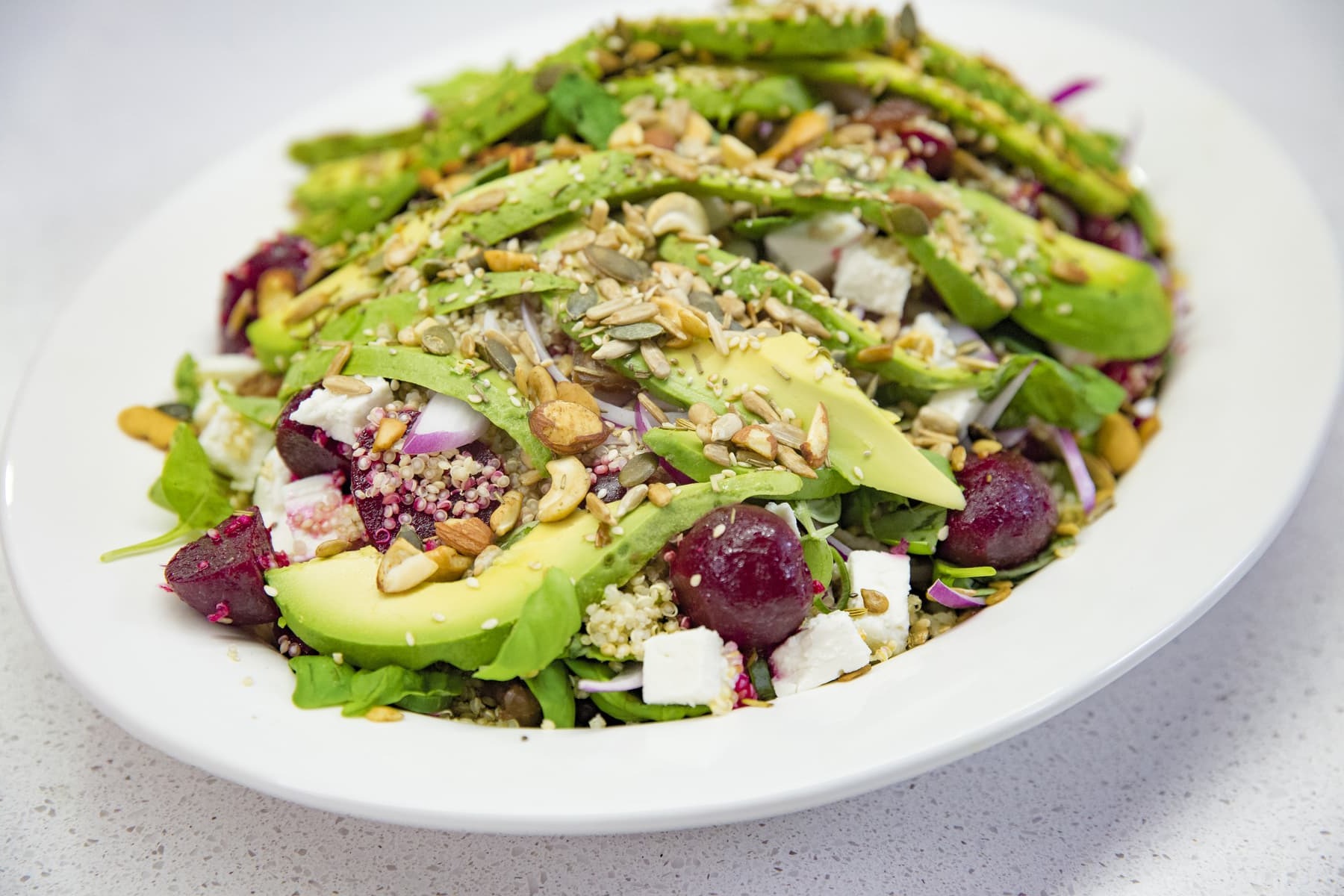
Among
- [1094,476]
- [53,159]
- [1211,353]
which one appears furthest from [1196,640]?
[53,159]

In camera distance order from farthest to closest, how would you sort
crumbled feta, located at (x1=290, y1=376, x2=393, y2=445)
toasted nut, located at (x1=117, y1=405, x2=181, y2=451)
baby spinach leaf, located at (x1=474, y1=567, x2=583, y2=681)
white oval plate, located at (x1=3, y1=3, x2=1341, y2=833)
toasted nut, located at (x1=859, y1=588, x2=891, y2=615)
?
toasted nut, located at (x1=117, y1=405, x2=181, y2=451) < crumbled feta, located at (x1=290, y1=376, x2=393, y2=445) < toasted nut, located at (x1=859, y1=588, x2=891, y2=615) < baby spinach leaf, located at (x1=474, y1=567, x2=583, y2=681) < white oval plate, located at (x1=3, y1=3, x2=1341, y2=833)

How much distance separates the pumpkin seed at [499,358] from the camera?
2004 millimetres

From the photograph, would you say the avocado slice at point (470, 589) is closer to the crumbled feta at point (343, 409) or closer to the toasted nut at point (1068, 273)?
the crumbled feta at point (343, 409)

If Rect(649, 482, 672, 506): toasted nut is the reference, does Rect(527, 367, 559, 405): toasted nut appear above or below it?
above

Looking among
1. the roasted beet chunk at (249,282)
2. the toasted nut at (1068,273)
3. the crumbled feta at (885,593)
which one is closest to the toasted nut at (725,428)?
the crumbled feta at (885,593)

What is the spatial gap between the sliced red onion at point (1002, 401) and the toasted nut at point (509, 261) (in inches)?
38.8

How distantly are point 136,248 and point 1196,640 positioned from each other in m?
2.71

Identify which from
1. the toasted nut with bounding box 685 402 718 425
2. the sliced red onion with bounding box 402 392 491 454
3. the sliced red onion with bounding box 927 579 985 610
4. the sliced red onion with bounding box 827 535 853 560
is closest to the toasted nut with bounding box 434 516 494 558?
the sliced red onion with bounding box 402 392 491 454

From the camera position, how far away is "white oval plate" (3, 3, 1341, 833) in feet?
5.02

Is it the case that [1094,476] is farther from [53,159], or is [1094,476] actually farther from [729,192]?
[53,159]

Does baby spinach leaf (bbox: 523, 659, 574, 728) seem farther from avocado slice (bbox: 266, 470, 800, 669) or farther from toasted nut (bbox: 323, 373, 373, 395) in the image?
toasted nut (bbox: 323, 373, 373, 395)

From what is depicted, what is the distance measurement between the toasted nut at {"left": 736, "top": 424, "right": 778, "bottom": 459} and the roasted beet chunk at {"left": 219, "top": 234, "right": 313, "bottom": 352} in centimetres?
134

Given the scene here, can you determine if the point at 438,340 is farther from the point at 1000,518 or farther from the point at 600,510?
the point at 1000,518

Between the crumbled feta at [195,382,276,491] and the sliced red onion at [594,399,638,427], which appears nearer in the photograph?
the sliced red onion at [594,399,638,427]
